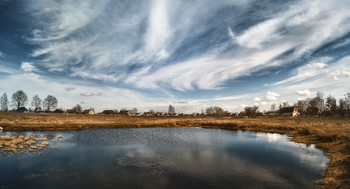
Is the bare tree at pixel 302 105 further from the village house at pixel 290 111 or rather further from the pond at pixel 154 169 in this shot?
the pond at pixel 154 169

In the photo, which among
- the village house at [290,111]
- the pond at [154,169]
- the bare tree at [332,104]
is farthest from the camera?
the village house at [290,111]

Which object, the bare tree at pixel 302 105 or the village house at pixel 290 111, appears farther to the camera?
→ the bare tree at pixel 302 105

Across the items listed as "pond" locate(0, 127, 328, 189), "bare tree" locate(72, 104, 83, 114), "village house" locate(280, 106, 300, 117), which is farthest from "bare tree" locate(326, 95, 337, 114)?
"bare tree" locate(72, 104, 83, 114)

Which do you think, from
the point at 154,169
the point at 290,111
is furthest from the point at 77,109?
the point at 290,111

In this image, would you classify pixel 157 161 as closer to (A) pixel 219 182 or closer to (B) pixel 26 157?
(A) pixel 219 182

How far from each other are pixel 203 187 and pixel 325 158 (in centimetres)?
1824

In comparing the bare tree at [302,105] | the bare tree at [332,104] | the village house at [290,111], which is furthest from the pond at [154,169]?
the bare tree at [302,105]

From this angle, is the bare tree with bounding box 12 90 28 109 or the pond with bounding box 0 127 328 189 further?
the bare tree with bounding box 12 90 28 109

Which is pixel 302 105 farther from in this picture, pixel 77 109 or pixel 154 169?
pixel 77 109

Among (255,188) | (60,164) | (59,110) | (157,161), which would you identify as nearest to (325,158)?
(255,188)

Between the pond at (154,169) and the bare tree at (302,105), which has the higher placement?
the bare tree at (302,105)

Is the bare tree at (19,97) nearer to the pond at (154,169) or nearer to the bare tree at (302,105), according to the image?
the pond at (154,169)

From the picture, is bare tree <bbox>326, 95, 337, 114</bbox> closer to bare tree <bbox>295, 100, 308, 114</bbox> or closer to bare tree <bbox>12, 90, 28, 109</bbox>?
bare tree <bbox>295, 100, 308, 114</bbox>

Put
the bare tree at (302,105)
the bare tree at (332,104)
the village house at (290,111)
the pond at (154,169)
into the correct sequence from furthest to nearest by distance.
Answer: the bare tree at (302,105), the village house at (290,111), the bare tree at (332,104), the pond at (154,169)
